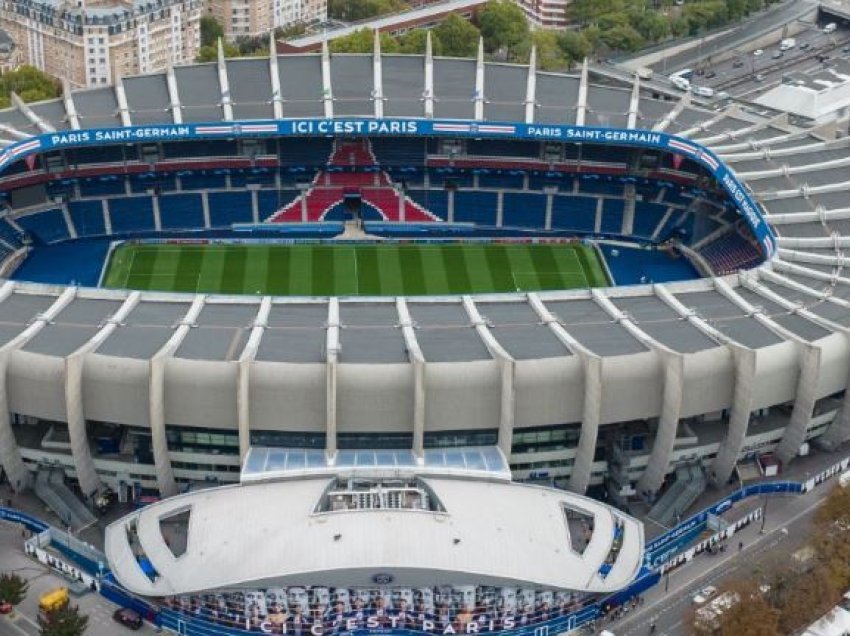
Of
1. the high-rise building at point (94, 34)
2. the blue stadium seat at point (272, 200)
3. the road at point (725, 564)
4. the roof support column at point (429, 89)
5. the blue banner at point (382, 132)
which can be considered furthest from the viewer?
the high-rise building at point (94, 34)

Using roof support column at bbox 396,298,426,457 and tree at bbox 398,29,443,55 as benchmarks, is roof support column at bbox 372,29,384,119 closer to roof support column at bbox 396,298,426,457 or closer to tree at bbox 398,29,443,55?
tree at bbox 398,29,443,55

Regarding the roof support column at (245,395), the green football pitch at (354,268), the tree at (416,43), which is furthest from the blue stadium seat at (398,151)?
the roof support column at (245,395)

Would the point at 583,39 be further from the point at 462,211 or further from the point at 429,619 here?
the point at 429,619

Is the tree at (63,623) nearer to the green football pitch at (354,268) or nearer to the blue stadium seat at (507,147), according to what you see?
the green football pitch at (354,268)

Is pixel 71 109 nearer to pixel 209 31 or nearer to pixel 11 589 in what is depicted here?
pixel 11 589

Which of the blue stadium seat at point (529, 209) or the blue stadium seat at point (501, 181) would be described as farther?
the blue stadium seat at point (529, 209)

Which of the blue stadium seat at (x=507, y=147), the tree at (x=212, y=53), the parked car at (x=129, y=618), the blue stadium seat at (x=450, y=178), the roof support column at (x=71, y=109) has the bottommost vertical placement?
the parked car at (x=129, y=618)

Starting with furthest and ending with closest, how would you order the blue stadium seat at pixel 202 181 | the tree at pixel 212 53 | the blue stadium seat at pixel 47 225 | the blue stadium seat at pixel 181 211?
the tree at pixel 212 53 < the blue stadium seat at pixel 181 211 < the blue stadium seat at pixel 202 181 < the blue stadium seat at pixel 47 225
